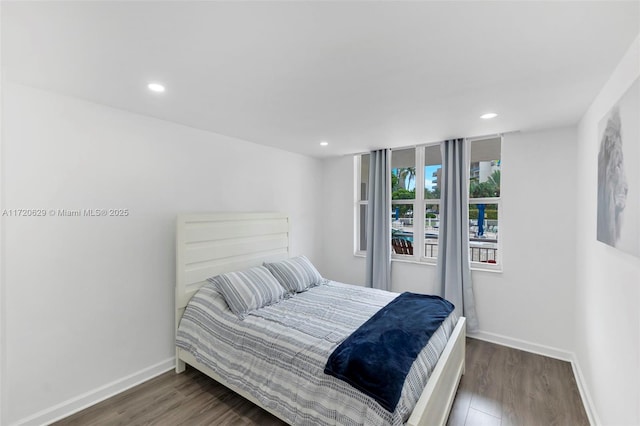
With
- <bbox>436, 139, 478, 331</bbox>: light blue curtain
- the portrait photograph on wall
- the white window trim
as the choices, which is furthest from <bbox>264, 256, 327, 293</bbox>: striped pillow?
the portrait photograph on wall

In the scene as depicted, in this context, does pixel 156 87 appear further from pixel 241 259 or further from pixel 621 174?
pixel 621 174

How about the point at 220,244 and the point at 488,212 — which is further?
the point at 488,212

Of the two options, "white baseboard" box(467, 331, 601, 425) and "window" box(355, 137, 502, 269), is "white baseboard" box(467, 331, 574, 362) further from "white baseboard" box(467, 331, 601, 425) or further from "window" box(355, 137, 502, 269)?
"window" box(355, 137, 502, 269)

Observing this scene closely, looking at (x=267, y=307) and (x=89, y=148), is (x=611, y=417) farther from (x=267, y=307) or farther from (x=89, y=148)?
(x=89, y=148)

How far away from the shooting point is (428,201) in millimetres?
3840

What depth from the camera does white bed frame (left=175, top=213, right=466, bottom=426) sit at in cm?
184

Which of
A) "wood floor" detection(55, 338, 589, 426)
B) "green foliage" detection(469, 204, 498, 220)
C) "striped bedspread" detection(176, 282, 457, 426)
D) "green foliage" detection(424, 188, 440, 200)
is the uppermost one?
"green foliage" detection(424, 188, 440, 200)

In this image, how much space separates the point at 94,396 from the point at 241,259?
165cm

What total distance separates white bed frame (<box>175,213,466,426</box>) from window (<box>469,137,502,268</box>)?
1.29 m

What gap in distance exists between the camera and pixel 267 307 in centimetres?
263

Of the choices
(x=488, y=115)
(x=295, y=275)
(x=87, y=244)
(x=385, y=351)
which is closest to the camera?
(x=385, y=351)

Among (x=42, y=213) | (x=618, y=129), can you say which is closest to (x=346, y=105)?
(x=618, y=129)

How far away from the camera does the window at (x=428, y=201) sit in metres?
3.44

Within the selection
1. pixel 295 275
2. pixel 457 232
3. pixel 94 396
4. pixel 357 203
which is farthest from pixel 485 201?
pixel 94 396
